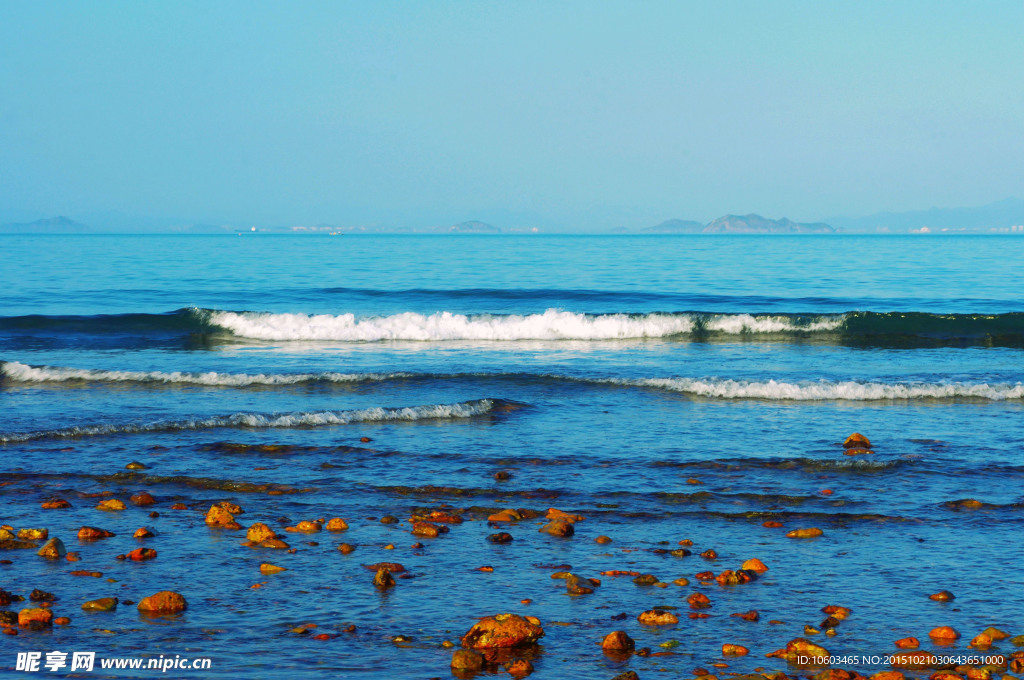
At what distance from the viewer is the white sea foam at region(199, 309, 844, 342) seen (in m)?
24.3

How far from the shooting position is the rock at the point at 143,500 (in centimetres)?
833

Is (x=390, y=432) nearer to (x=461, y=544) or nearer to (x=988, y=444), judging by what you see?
(x=461, y=544)

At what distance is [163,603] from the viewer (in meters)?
5.69

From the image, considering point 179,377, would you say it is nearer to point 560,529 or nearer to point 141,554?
point 141,554

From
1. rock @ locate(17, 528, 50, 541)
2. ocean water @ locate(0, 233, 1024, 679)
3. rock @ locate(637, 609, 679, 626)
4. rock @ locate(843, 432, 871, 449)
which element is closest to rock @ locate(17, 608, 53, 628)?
ocean water @ locate(0, 233, 1024, 679)

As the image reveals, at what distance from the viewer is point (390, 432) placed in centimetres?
1161

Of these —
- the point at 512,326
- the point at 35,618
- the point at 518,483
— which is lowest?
the point at 518,483

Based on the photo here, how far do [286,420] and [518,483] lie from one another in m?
4.47

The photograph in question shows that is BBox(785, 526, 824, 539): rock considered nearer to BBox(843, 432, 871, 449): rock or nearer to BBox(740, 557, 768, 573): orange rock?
BBox(740, 557, 768, 573): orange rock

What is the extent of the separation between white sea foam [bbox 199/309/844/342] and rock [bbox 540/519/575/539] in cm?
1648

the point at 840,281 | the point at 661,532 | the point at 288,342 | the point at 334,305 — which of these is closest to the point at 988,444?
the point at 661,532

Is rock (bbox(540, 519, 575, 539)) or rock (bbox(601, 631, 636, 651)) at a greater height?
rock (bbox(601, 631, 636, 651))

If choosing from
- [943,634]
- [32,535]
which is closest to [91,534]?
[32,535]

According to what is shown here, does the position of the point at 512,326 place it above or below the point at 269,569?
above
